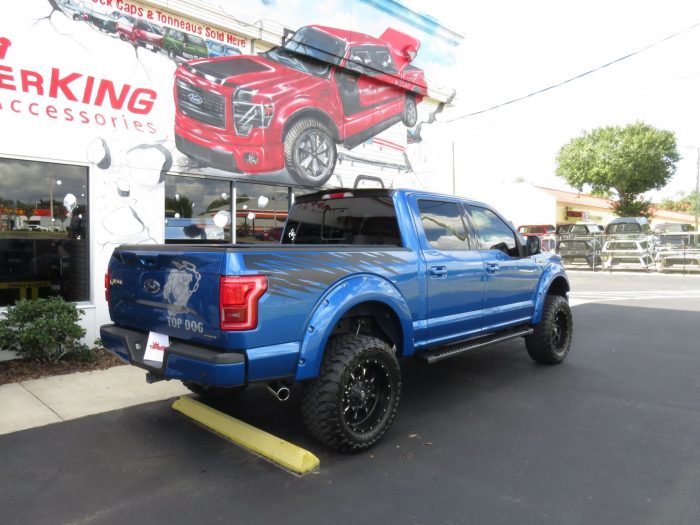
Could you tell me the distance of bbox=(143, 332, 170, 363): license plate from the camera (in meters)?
3.43

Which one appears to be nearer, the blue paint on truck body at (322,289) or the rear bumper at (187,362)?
the rear bumper at (187,362)

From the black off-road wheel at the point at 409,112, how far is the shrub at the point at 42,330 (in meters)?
7.83

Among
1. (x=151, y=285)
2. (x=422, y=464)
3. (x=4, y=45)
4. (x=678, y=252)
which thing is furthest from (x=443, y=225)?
(x=678, y=252)

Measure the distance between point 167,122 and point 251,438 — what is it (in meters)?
5.05

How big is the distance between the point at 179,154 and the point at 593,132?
39767mm

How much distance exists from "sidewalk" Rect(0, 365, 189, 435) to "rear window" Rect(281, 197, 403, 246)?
198 cm

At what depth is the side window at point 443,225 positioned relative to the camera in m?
4.56

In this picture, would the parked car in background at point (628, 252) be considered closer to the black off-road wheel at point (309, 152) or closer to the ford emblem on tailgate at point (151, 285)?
the black off-road wheel at point (309, 152)

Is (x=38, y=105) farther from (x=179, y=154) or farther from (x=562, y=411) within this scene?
(x=562, y=411)

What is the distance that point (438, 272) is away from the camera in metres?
4.39

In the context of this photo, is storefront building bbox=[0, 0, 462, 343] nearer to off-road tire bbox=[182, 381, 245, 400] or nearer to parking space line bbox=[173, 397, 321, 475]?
off-road tire bbox=[182, 381, 245, 400]

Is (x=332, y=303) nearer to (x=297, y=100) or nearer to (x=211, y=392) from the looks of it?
(x=211, y=392)

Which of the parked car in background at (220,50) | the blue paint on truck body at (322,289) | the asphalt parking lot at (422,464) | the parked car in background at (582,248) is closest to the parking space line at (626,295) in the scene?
the asphalt parking lot at (422,464)

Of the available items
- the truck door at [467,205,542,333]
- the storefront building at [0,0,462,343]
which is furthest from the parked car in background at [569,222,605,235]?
the truck door at [467,205,542,333]
